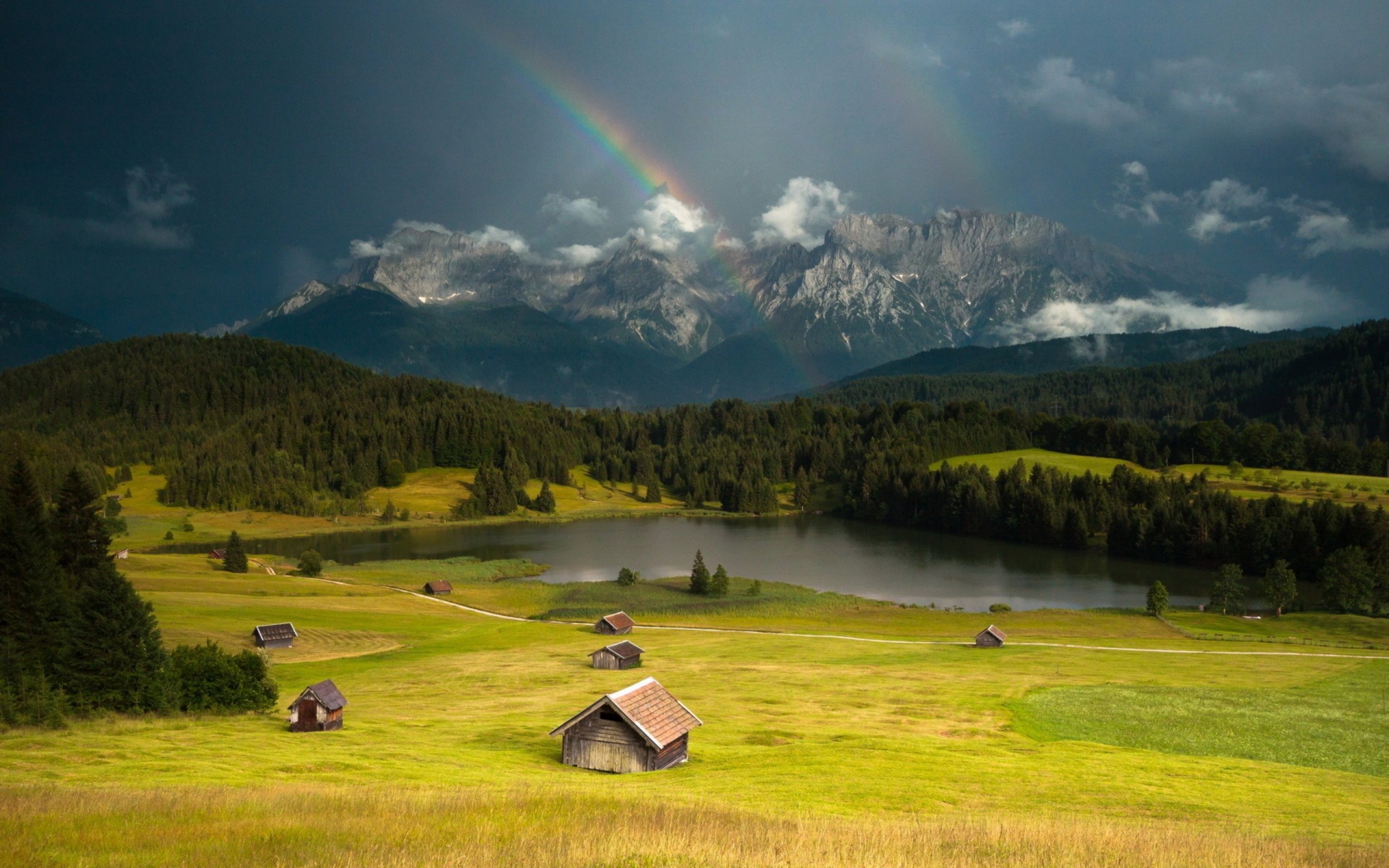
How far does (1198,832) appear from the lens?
61.0 feet

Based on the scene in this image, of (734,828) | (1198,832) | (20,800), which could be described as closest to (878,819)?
(734,828)

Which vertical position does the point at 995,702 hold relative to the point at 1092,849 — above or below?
below

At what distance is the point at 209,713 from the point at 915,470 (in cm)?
14317

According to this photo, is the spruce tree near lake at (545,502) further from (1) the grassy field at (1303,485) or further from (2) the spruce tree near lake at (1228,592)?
(2) the spruce tree near lake at (1228,592)

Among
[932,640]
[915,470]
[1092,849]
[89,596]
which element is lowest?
[932,640]

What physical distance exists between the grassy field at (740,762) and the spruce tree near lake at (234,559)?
55.9ft

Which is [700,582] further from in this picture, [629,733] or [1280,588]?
[629,733]

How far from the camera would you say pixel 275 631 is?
5497cm

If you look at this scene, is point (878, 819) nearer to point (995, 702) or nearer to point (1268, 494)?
point (995, 702)

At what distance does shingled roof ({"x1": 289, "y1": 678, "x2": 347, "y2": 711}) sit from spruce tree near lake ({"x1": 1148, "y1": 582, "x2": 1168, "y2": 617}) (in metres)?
66.5

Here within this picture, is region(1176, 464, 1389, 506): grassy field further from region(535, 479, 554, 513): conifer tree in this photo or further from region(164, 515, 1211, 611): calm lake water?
region(535, 479, 554, 513): conifer tree

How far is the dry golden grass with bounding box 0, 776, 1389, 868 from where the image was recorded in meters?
12.4

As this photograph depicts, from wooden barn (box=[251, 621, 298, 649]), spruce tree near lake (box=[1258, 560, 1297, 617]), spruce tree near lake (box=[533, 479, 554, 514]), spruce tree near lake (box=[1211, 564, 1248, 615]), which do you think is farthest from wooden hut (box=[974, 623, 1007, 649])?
spruce tree near lake (box=[533, 479, 554, 514])

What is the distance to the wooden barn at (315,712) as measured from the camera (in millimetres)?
34125
